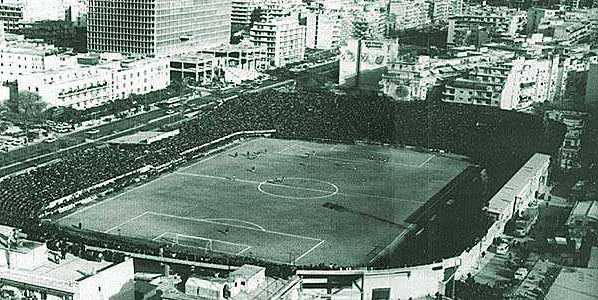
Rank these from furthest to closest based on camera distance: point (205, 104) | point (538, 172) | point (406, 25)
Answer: point (406, 25) → point (205, 104) → point (538, 172)

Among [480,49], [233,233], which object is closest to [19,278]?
[233,233]

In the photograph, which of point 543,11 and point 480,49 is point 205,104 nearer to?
point 480,49

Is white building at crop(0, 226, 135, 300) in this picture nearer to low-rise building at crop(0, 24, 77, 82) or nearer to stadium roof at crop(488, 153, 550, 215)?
stadium roof at crop(488, 153, 550, 215)

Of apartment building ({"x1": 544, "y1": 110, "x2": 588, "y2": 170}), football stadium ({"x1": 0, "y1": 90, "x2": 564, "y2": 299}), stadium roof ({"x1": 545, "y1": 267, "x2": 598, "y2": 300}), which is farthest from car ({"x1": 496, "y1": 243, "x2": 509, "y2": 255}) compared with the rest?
apartment building ({"x1": 544, "y1": 110, "x2": 588, "y2": 170})

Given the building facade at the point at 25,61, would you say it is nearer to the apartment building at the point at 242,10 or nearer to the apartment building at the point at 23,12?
the apartment building at the point at 23,12

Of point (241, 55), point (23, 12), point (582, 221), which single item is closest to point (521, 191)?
point (582, 221)
